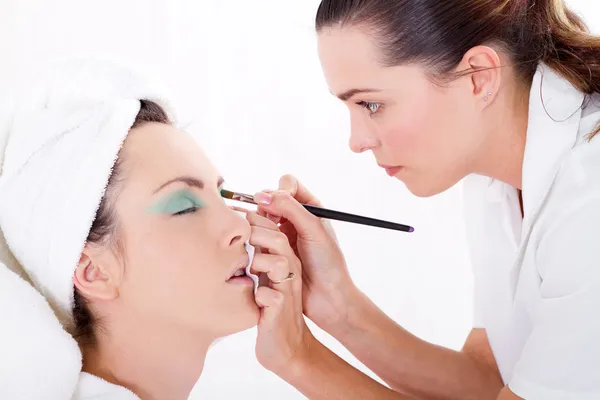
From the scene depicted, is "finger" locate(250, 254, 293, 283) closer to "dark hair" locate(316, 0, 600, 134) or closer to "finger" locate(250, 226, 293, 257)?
"finger" locate(250, 226, 293, 257)

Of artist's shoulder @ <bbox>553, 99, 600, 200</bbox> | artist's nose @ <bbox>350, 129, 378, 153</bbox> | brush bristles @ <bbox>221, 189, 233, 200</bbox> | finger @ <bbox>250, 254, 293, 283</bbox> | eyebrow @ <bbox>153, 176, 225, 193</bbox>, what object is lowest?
finger @ <bbox>250, 254, 293, 283</bbox>

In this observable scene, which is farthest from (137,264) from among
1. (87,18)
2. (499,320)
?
(499,320)

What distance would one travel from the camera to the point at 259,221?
4.08 feet

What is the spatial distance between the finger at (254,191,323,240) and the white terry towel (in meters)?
0.28

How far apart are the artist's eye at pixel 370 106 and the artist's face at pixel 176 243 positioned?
1.01ft

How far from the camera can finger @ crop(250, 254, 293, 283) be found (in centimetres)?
120

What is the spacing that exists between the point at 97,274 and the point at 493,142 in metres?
0.76

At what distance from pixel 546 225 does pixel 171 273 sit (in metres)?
0.64

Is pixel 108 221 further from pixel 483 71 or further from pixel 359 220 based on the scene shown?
pixel 483 71

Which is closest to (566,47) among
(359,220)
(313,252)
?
(359,220)

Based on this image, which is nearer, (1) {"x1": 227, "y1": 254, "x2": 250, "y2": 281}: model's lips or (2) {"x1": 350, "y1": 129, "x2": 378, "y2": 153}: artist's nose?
(1) {"x1": 227, "y1": 254, "x2": 250, "y2": 281}: model's lips

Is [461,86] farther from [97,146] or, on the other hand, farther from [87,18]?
[87,18]

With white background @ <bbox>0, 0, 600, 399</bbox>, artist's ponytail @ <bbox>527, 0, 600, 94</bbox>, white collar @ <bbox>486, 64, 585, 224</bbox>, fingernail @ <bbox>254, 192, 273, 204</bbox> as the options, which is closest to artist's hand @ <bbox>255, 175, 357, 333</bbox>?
fingernail @ <bbox>254, 192, 273, 204</bbox>

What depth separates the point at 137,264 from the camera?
3.81ft
